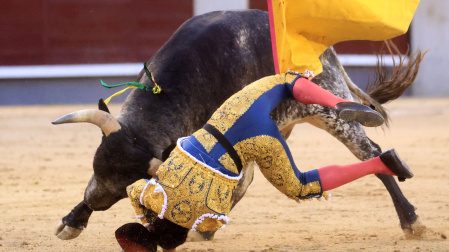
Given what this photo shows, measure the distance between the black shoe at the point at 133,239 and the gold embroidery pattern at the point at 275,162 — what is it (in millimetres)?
366

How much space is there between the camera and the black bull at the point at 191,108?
108 inches

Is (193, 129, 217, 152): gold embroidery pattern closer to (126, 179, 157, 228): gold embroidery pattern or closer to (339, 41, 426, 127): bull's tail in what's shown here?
(126, 179, 157, 228): gold embroidery pattern

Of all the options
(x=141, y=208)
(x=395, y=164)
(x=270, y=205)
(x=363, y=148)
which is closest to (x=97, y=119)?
(x=141, y=208)

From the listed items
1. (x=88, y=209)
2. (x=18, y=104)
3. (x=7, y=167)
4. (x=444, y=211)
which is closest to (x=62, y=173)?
(x=7, y=167)

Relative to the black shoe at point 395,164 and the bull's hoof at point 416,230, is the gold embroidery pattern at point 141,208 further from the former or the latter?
the bull's hoof at point 416,230

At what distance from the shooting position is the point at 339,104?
233cm

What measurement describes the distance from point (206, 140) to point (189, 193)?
Result: 16 cm

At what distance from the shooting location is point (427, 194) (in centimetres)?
398

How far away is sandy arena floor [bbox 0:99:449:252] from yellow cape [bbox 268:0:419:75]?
2.29 feet

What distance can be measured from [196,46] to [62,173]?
194cm

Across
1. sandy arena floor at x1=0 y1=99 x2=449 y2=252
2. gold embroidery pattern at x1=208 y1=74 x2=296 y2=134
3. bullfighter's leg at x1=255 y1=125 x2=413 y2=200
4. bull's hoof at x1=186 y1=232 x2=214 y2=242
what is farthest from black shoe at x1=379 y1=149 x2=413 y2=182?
bull's hoof at x1=186 y1=232 x2=214 y2=242

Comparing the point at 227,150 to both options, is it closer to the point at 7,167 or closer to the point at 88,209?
the point at 88,209

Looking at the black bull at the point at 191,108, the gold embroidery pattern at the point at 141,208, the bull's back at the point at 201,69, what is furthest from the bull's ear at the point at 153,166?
the gold embroidery pattern at the point at 141,208

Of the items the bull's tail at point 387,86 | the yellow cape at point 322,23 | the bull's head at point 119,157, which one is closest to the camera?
the yellow cape at point 322,23
